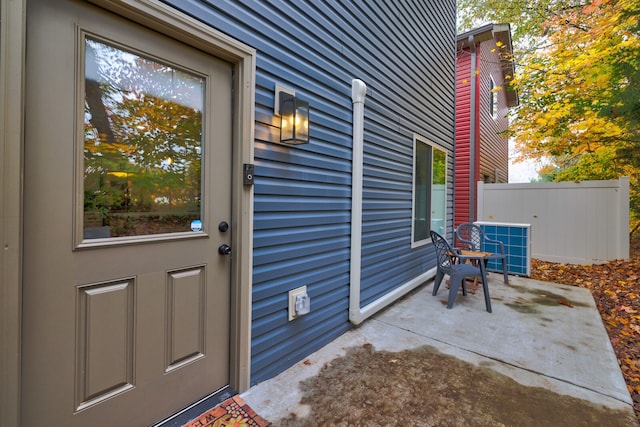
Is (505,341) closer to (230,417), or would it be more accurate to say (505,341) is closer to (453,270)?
(453,270)

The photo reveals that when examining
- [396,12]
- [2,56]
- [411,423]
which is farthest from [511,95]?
[2,56]

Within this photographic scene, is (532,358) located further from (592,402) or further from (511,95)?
(511,95)

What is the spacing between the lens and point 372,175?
3029 millimetres

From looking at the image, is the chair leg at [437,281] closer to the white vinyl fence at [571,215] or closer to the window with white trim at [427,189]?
the window with white trim at [427,189]

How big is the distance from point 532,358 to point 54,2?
11.2 feet

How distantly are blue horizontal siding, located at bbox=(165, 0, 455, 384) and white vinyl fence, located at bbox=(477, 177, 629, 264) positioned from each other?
3626 millimetres

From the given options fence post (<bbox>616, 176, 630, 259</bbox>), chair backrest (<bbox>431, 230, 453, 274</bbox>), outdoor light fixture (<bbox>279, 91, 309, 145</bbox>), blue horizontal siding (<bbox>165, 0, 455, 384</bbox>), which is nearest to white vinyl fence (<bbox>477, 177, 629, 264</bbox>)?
fence post (<bbox>616, 176, 630, 259</bbox>)

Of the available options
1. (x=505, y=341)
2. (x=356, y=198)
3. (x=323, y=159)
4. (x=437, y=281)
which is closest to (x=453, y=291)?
(x=437, y=281)

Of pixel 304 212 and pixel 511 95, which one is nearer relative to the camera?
pixel 304 212

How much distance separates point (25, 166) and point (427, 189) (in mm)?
4225

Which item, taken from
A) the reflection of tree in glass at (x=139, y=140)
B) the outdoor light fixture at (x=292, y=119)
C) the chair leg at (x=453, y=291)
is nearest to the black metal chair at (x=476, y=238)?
the chair leg at (x=453, y=291)

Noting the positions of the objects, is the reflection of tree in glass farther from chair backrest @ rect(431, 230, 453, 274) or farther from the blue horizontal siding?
chair backrest @ rect(431, 230, 453, 274)

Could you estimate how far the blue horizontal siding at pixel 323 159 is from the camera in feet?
6.13

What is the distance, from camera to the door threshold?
153cm
